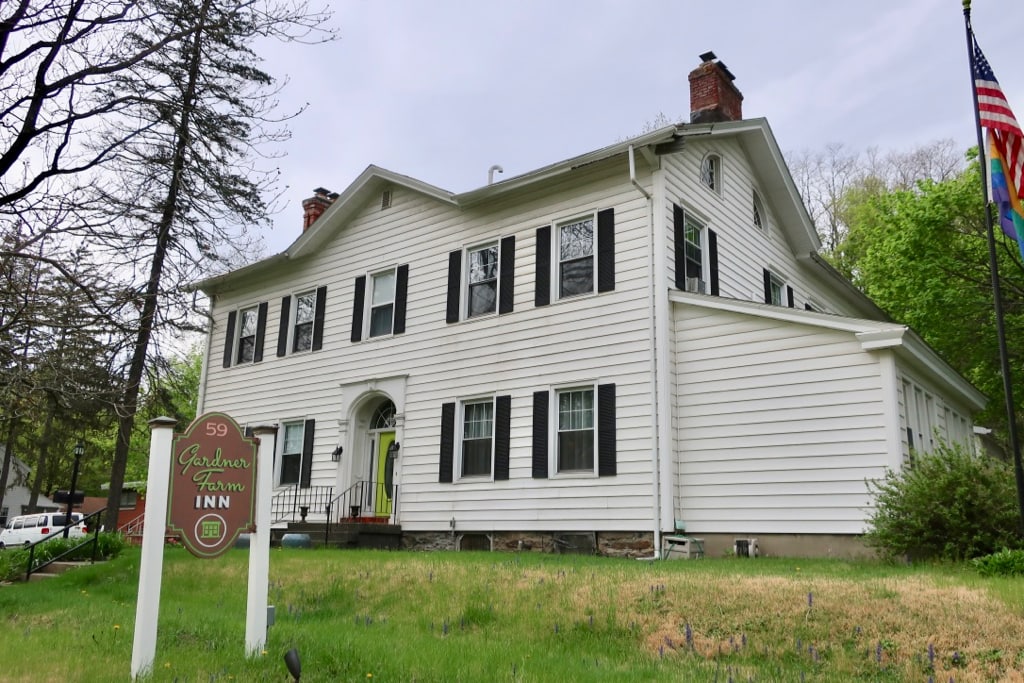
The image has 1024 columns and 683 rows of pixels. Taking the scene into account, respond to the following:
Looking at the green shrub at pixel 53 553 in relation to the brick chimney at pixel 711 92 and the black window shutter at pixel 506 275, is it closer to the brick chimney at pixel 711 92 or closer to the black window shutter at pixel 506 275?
the black window shutter at pixel 506 275

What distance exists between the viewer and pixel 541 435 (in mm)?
14844

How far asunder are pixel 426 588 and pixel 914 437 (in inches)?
349

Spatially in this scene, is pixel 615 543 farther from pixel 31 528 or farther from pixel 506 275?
pixel 31 528

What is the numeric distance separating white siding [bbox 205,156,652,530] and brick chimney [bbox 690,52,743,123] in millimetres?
3468

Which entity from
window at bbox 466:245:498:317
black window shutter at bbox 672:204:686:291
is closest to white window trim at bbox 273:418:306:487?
window at bbox 466:245:498:317

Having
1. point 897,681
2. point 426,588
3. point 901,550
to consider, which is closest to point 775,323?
point 901,550

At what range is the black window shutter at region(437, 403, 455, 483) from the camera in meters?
16.1

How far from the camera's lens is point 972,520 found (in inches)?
389

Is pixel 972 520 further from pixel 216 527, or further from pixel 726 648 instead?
pixel 216 527

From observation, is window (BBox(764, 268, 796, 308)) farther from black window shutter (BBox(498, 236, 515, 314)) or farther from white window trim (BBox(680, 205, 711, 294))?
black window shutter (BBox(498, 236, 515, 314))

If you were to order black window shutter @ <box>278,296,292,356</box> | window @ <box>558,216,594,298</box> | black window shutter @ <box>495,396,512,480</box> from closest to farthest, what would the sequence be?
window @ <box>558,216,594,298</box>, black window shutter @ <box>495,396,512,480</box>, black window shutter @ <box>278,296,292,356</box>

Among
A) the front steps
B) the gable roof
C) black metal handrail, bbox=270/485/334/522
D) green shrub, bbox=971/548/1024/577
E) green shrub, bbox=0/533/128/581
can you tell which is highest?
the gable roof

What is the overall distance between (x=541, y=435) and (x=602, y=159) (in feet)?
16.0

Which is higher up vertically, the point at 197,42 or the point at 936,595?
the point at 197,42
